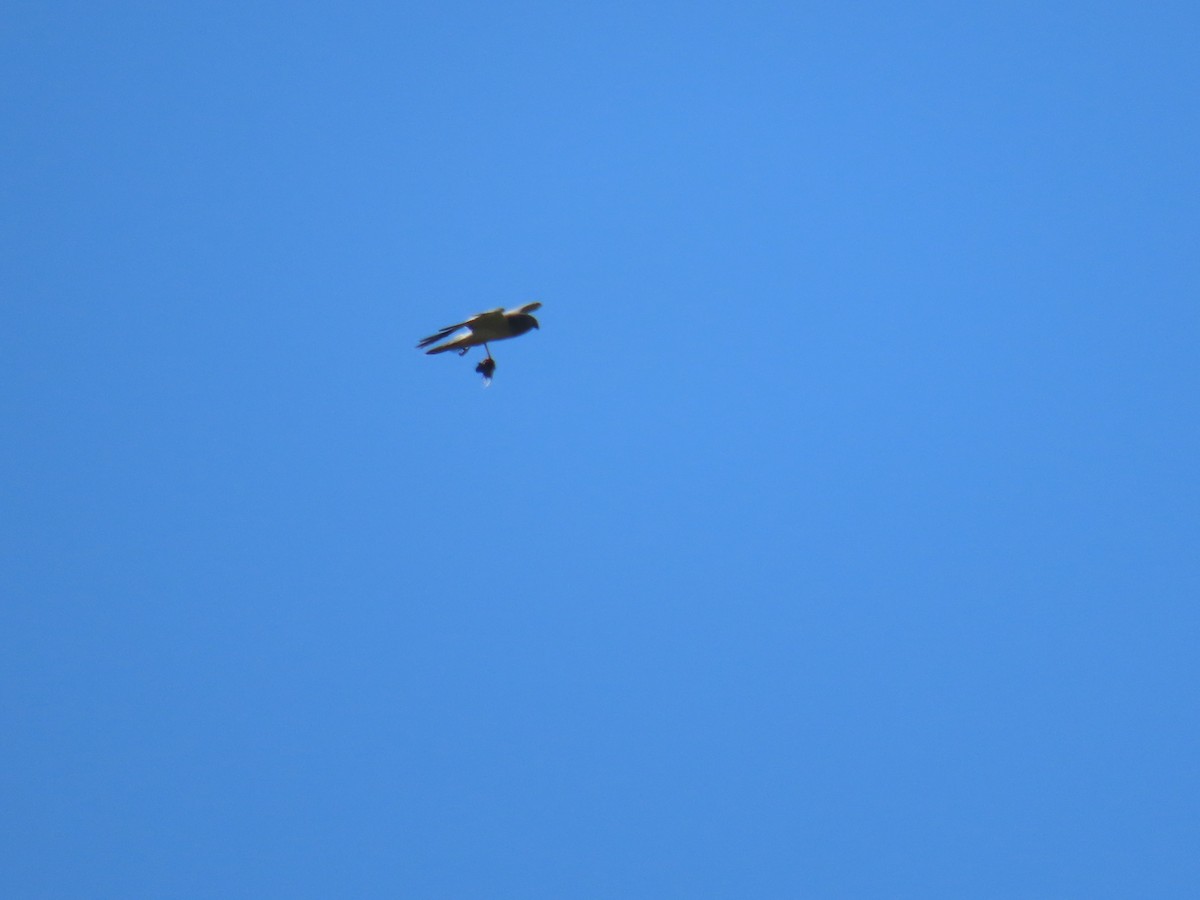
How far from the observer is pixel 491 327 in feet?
48.1

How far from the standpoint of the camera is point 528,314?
14.6 metres

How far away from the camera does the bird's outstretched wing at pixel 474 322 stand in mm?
14398

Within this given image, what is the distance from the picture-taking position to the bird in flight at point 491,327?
14.5 metres

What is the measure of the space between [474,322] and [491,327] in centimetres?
21

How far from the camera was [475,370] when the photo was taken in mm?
15133

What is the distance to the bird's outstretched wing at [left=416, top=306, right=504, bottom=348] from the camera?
14398 mm

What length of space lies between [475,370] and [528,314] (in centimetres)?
102

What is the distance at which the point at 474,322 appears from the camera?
14539 mm

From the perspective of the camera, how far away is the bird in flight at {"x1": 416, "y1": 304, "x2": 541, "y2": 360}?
14.5m
